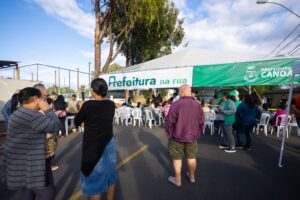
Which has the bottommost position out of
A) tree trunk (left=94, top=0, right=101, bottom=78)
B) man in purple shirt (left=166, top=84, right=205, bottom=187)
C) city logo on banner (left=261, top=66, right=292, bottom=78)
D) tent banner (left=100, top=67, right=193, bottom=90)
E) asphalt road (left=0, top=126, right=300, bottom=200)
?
asphalt road (left=0, top=126, right=300, bottom=200)

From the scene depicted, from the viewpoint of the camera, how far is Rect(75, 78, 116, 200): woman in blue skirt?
2305 mm

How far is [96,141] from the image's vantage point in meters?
2.32

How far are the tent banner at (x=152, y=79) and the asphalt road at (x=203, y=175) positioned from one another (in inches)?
143

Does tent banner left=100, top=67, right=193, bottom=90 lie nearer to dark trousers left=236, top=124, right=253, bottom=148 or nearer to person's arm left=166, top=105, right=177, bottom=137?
dark trousers left=236, top=124, right=253, bottom=148

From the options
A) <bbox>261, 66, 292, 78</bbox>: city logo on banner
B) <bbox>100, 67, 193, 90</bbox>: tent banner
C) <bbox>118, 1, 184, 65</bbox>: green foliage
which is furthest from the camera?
<bbox>118, 1, 184, 65</bbox>: green foliage

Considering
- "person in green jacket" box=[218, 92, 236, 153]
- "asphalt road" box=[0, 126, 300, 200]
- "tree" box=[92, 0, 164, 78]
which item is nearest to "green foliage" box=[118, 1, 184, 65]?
"tree" box=[92, 0, 164, 78]

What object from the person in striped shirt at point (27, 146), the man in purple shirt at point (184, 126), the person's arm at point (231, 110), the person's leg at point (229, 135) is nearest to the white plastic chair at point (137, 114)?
the person's leg at point (229, 135)

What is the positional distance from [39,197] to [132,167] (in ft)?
8.83

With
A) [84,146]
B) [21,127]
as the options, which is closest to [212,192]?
[84,146]

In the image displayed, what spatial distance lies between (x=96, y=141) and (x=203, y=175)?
2789 mm

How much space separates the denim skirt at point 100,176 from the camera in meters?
2.35

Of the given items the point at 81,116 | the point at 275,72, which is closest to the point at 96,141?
the point at 81,116

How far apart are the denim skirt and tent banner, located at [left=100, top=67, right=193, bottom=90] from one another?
7.15 m

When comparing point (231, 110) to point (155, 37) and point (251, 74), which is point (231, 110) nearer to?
point (251, 74)
